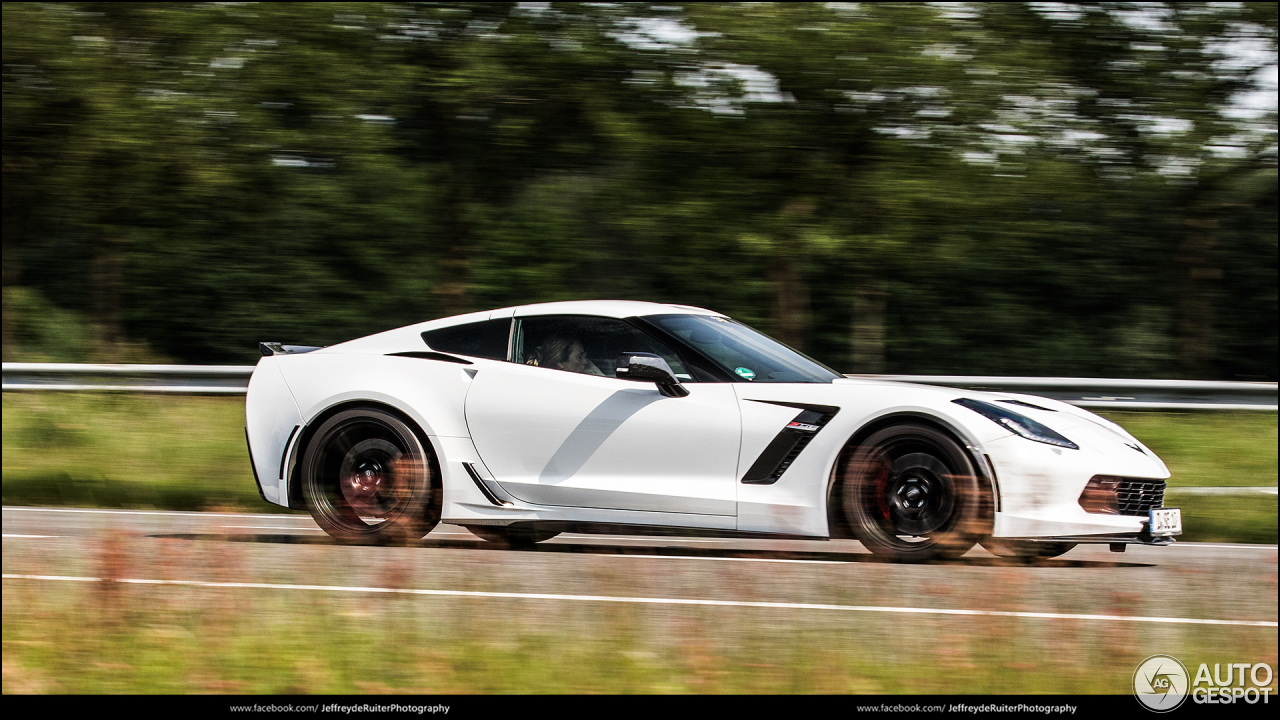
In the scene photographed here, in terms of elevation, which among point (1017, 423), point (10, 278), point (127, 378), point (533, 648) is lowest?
point (10, 278)

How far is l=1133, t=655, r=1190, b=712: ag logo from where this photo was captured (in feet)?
11.2

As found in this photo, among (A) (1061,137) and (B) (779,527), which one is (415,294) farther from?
(B) (779,527)

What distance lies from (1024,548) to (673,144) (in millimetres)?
5768

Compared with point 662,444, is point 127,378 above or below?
below

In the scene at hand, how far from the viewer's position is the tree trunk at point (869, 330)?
12.3 meters

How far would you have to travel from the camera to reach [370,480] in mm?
6250

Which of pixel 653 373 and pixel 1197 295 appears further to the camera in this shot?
pixel 1197 295

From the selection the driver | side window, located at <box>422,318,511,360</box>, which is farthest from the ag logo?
side window, located at <box>422,318,511,360</box>

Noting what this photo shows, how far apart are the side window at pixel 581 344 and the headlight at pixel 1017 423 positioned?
1381 millimetres

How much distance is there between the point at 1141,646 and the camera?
3.96 m

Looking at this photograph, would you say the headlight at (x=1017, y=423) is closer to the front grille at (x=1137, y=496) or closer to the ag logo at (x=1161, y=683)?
the front grille at (x=1137, y=496)

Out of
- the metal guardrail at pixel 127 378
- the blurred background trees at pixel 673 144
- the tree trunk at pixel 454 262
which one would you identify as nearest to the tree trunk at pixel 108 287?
the blurred background trees at pixel 673 144

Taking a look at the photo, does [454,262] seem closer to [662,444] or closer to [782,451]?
[662,444]

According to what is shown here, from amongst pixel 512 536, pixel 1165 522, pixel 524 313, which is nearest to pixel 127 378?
pixel 512 536
